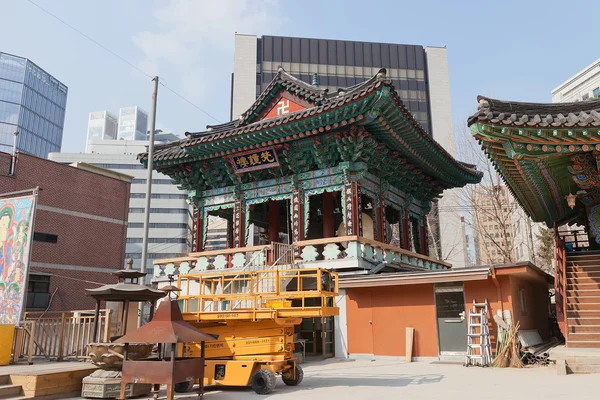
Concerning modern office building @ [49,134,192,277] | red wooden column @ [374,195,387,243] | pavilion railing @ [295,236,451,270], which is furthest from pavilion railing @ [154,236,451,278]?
modern office building @ [49,134,192,277]

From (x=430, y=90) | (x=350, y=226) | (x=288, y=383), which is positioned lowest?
(x=288, y=383)

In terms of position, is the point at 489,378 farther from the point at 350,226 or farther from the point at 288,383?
the point at 350,226

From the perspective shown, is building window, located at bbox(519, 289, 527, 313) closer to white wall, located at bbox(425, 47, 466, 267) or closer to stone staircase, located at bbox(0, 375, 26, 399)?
stone staircase, located at bbox(0, 375, 26, 399)

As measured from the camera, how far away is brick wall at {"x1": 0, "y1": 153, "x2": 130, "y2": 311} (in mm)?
26312

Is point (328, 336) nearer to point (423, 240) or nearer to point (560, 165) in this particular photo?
point (560, 165)

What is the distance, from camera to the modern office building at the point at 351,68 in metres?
58.6

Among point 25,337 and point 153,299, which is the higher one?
point 153,299

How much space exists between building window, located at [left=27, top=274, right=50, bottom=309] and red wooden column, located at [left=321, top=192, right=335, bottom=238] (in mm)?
16399

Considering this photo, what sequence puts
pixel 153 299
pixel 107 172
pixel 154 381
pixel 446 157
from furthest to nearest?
pixel 107 172 < pixel 446 157 < pixel 153 299 < pixel 154 381

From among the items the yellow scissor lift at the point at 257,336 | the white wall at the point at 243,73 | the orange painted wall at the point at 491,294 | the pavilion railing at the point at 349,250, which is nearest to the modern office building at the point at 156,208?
the white wall at the point at 243,73

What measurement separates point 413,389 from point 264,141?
11.9 meters

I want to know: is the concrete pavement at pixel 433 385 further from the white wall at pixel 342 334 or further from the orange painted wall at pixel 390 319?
the white wall at pixel 342 334

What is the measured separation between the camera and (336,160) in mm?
18891

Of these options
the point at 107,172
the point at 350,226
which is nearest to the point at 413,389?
the point at 350,226
